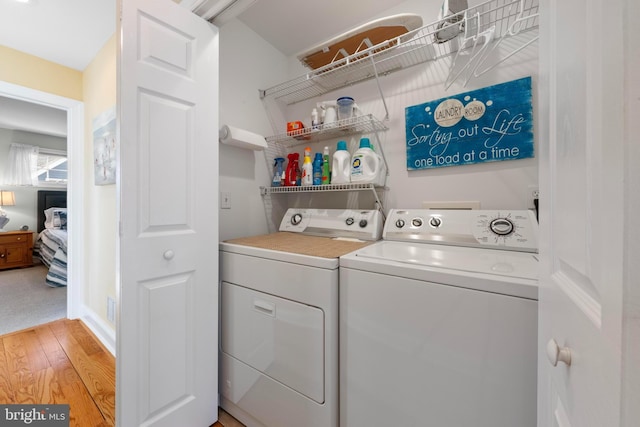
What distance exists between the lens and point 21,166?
4.67 m

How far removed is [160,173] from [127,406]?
99cm

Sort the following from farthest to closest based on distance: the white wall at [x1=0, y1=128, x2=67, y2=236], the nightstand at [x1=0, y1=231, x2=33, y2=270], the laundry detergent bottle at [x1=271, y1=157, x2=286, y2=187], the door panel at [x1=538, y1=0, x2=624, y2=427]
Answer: the white wall at [x1=0, y1=128, x2=67, y2=236] < the nightstand at [x1=0, y1=231, x2=33, y2=270] < the laundry detergent bottle at [x1=271, y1=157, x2=286, y2=187] < the door panel at [x1=538, y1=0, x2=624, y2=427]

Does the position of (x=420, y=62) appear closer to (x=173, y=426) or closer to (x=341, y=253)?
(x=341, y=253)

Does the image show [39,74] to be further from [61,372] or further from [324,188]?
[324,188]

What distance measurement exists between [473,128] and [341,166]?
798mm

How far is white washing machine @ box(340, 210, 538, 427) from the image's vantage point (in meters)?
0.72

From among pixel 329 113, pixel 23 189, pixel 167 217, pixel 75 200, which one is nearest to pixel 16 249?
pixel 23 189

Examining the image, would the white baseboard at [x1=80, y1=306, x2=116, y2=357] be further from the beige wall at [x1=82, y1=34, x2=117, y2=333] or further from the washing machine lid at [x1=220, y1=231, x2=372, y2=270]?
the washing machine lid at [x1=220, y1=231, x2=372, y2=270]

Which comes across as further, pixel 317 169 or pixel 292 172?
pixel 292 172

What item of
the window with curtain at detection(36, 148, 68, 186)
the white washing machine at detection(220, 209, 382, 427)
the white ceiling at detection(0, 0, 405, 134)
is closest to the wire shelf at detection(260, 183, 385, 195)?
the white washing machine at detection(220, 209, 382, 427)

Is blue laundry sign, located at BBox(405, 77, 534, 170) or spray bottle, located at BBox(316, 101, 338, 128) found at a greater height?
spray bottle, located at BBox(316, 101, 338, 128)

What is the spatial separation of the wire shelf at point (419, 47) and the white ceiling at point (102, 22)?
0.39 meters

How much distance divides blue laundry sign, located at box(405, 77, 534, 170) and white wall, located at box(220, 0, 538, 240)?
0.16 ft

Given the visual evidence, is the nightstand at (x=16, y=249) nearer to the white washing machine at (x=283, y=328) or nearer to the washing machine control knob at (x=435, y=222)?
the white washing machine at (x=283, y=328)
